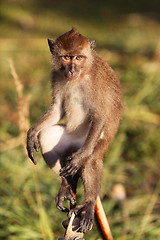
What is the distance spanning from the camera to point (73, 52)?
309 centimetres

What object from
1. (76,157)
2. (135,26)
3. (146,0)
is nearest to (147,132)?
(76,157)

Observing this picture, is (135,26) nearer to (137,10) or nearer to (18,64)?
(137,10)

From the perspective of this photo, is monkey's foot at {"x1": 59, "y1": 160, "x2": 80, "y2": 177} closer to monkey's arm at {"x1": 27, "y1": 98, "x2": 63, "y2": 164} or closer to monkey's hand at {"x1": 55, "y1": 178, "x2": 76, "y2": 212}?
monkey's hand at {"x1": 55, "y1": 178, "x2": 76, "y2": 212}

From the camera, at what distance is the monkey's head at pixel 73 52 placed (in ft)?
9.98

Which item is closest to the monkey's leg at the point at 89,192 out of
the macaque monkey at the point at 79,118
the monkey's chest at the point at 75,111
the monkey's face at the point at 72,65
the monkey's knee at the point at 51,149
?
the macaque monkey at the point at 79,118

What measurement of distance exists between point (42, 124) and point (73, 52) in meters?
0.69

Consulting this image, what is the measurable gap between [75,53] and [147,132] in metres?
3.62

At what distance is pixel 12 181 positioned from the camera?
511 cm

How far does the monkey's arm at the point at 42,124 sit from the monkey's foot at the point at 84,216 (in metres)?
0.58

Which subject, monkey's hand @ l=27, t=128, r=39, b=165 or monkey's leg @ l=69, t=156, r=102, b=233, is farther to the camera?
monkey's hand @ l=27, t=128, r=39, b=165

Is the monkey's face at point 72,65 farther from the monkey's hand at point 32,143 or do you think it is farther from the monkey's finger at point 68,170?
the monkey's finger at point 68,170

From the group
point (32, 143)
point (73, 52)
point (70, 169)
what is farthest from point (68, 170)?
point (73, 52)

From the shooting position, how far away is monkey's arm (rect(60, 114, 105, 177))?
283cm

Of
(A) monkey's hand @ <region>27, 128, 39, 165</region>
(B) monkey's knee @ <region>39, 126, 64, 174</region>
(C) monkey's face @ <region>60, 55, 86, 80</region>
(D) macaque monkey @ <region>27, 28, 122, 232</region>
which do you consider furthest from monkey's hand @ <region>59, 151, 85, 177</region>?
(C) monkey's face @ <region>60, 55, 86, 80</region>
